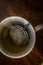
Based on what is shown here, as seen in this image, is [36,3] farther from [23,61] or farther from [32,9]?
[23,61]

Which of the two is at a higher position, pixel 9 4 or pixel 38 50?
pixel 9 4

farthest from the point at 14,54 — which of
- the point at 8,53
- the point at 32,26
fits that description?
the point at 32,26

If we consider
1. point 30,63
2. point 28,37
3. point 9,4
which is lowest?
point 30,63
